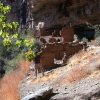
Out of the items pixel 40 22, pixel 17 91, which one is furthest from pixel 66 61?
pixel 40 22

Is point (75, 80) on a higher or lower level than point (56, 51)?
lower

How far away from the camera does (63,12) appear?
32.1 meters

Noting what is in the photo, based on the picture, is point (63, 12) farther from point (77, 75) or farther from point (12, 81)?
point (77, 75)

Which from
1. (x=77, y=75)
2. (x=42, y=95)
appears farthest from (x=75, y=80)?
(x=42, y=95)

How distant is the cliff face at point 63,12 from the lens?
30.4 m

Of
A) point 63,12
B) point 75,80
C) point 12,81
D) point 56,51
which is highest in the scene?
point 63,12

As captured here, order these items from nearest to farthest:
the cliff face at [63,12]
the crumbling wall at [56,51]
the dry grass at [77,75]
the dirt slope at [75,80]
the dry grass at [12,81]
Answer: the dirt slope at [75,80]
the dry grass at [77,75]
the dry grass at [12,81]
the crumbling wall at [56,51]
the cliff face at [63,12]

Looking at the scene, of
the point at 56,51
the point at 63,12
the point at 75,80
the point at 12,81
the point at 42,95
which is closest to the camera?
the point at 42,95

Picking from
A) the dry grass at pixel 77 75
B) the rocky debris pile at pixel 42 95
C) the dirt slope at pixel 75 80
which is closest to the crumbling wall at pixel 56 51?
the dirt slope at pixel 75 80

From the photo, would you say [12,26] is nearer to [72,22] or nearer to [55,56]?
[55,56]

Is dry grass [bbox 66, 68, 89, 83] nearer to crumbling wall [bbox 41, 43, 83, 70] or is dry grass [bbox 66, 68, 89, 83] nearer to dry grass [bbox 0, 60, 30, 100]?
dry grass [bbox 0, 60, 30, 100]

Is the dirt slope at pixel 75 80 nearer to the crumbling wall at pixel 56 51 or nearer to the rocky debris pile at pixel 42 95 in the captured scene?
the rocky debris pile at pixel 42 95

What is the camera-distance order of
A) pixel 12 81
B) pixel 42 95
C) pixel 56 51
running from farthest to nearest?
pixel 12 81 < pixel 56 51 < pixel 42 95

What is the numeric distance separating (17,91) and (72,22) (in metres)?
15.5
